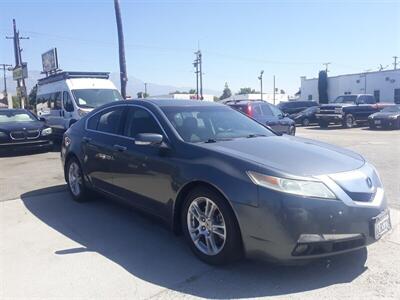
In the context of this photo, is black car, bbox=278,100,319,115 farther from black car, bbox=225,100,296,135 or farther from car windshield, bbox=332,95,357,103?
black car, bbox=225,100,296,135

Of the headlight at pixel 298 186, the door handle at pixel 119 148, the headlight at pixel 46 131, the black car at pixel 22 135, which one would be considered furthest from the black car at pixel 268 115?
the headlight at pixel 298 186

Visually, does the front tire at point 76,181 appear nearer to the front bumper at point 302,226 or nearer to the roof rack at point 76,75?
the front bumper at point 302,226

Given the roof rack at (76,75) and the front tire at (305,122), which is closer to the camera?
the roof rack at (76,75)

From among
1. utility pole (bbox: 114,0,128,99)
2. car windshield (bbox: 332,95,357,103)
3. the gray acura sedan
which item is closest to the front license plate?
the gray acura sedan

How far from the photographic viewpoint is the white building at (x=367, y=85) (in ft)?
147

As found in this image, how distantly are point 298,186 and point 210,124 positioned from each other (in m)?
1.70

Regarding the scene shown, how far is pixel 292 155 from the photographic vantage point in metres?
3.98

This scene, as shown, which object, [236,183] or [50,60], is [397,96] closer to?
[50,60]

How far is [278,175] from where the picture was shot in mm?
3512

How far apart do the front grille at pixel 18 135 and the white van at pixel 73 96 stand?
164cm

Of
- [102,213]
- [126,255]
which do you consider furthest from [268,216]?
[102,213]

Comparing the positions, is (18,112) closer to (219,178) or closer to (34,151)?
(34,151)

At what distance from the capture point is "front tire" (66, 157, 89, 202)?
20.3 ft

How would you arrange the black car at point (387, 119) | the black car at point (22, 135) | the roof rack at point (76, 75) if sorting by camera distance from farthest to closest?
the black car at point (387, 119), the roof rack at point (76, 75), the black car at point (22, 135)
